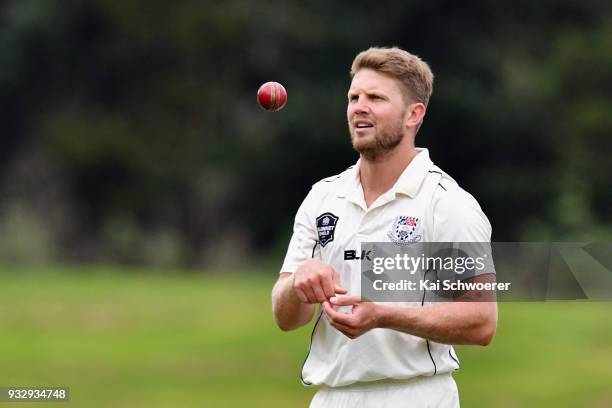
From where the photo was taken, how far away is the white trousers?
239 inches

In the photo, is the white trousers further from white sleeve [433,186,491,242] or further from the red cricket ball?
the red cricket ball

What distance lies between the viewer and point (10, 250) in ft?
108

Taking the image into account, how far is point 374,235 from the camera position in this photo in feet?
20.1

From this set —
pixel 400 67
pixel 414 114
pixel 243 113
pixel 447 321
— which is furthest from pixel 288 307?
pixel 243 113

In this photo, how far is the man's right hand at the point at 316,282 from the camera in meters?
5.71

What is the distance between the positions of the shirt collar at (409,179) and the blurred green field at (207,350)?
10283mm

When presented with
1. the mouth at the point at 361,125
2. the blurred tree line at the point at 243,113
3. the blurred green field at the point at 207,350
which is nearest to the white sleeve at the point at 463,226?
the mouth at the point at 361,125

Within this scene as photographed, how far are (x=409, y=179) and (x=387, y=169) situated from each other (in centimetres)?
14

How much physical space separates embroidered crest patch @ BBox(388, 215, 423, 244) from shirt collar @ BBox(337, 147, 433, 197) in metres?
0.12

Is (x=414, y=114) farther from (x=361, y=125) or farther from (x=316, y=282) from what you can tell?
(x=316, y=282)

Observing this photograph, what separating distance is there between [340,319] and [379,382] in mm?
570

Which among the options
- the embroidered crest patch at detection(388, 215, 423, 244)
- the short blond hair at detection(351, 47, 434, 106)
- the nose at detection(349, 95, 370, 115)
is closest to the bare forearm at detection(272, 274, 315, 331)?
the embroidered crest patch at detection(388, 215, 423, 244)

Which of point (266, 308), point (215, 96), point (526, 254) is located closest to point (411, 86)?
point (526, 254)

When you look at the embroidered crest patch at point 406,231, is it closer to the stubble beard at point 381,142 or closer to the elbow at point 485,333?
the stubble beard at point 381,142
